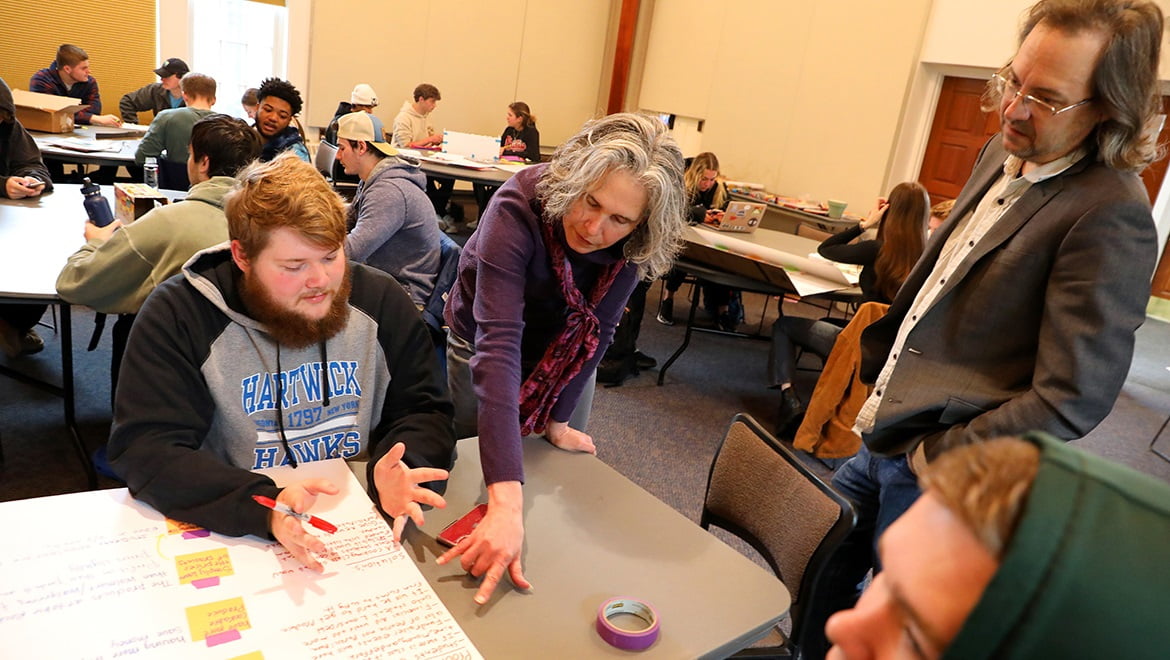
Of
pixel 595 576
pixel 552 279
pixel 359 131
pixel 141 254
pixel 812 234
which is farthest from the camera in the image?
pixel 812 234

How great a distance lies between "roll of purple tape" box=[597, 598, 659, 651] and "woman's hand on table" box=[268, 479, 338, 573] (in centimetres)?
42

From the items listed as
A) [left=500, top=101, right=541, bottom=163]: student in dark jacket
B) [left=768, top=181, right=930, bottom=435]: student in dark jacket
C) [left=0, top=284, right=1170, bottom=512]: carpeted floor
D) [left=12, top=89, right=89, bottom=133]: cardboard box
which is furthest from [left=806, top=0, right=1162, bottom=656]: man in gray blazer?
[left=500, top=101, right=541, bottom=163]: student in dark jacket

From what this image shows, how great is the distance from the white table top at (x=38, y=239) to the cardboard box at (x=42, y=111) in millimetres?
1491

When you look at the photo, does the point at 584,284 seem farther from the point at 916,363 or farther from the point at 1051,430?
the point at 1051,430

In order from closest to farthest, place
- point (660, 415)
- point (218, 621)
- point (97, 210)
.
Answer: point (218, 621) → point (97, 210) → point (660, 415)

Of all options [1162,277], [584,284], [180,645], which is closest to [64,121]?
[584,284]

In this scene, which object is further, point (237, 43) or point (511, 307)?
point (237, 43)

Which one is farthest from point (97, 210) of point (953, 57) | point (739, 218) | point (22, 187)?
point (953, 57)

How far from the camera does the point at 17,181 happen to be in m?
3.18

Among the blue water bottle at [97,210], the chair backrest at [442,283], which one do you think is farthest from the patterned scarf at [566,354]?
the blue water bottle at [97,210]

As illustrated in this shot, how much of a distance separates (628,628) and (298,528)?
0.51 m

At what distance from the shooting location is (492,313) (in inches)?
55.4

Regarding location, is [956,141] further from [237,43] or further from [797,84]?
[237,43]

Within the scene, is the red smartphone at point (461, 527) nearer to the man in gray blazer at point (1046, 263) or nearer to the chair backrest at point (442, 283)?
the man in gray blazer at point (1046, 263)
